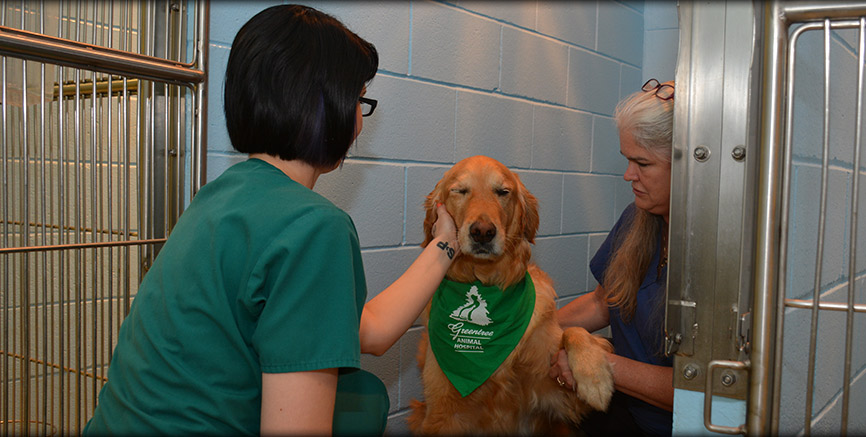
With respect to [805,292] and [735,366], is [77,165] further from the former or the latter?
[805,292]

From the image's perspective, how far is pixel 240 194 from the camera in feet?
3.06

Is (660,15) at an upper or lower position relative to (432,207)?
upper

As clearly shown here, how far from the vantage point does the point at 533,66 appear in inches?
105

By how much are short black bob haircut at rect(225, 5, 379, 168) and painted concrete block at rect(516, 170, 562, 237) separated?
169 centimetres

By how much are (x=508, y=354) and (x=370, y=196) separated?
0.67 m

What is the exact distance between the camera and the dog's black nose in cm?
178

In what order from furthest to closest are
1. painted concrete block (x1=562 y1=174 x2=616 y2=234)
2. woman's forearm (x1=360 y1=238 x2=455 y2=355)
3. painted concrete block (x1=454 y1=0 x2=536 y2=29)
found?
painted concrete block (x1=562 y1=174 x2=616 y2=234), painted concrete block (x1=454 y1=0 x2=536 y2=29), woman's forearm (x1=360 y1=238 x2=455 y2=355)

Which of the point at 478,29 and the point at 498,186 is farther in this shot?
the point at 478,29

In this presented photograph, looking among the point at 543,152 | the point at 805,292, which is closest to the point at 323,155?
the point at 805,292

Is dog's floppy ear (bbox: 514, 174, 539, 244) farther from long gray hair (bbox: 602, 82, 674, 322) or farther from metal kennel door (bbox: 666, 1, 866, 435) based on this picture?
metal kennel door (bbox: 666, 1, 866, 435)

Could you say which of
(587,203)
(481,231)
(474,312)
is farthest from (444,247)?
(587,203)

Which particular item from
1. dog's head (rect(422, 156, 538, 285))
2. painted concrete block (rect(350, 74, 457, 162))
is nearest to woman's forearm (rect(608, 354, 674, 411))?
dog's head (rect(422, 156, 538, 285))

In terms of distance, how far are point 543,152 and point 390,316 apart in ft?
5.78

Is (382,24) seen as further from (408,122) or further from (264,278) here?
(264,278)
